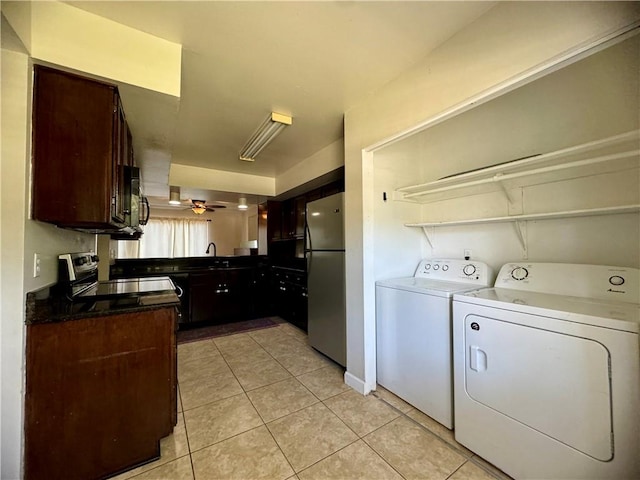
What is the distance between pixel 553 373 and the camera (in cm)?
118

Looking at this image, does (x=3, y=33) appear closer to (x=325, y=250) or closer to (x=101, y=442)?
(x=101, y=442)

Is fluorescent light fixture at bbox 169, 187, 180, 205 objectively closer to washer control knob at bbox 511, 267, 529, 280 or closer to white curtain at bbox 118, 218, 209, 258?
white curtain at bbox 118, 218, 209, 258

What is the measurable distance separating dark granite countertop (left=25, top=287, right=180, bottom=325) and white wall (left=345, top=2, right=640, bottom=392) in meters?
1.44

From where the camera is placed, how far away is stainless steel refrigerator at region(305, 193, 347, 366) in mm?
2521

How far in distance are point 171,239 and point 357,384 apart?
21.2ft

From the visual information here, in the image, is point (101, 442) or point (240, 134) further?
point (240, 134)

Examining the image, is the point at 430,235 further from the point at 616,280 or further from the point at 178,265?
the point at 178,265

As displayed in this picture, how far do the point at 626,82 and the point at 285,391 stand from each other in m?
3.04

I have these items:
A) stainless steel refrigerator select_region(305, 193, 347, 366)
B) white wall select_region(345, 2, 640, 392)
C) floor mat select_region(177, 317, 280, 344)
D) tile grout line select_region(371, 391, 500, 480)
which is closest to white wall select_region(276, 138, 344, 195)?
stainless steel refrigerator select_region(305, 193, 347, 366)

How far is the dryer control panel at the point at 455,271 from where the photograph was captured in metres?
1.97

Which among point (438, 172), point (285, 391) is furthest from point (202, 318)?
point (438, 172)

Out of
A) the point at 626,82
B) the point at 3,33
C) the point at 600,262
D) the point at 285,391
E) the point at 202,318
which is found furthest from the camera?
the point at 202,318

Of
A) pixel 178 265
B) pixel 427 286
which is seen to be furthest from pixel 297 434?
pixel 178 265

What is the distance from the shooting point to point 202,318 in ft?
12.9
